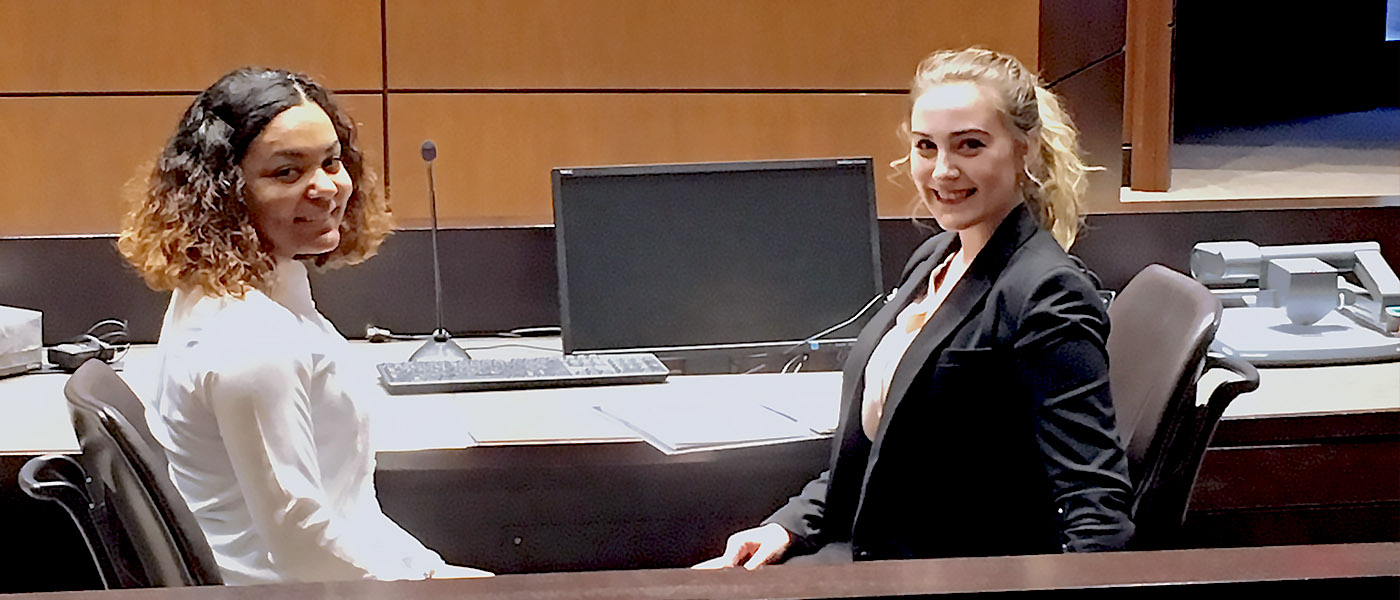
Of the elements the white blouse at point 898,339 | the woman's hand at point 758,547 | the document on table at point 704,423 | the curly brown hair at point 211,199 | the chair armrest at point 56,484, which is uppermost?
the curly brown hair at point 211,199

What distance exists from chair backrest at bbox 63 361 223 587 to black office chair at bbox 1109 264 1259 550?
1.06 metres

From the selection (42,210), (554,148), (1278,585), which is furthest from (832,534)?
(42,210)

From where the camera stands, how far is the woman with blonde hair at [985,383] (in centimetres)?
168

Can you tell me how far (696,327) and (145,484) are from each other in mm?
1132

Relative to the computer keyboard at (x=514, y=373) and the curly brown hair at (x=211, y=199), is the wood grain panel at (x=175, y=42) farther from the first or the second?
the curly brown hair at (x=211, y=199)

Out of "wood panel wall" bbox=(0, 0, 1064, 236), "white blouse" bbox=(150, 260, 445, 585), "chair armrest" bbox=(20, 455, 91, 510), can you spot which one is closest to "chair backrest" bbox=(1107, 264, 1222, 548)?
"white blouse" bbox=(150, 260, 445, 585)

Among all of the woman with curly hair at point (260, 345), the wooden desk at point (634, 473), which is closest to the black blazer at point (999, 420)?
the wooden desk at point (634, 473)

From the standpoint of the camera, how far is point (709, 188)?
2477mm

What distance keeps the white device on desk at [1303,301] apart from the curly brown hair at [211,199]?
4.99ft

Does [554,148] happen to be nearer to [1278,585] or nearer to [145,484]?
[145,484]

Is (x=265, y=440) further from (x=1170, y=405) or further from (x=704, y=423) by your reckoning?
(x=1170, y=405)

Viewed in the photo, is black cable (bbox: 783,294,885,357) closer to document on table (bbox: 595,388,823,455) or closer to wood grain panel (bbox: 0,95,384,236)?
document on table (bbox: 595,388,823,455)

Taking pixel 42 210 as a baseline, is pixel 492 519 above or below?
below

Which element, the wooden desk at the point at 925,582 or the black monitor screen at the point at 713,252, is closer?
the wooden desk at the point at 925,582
